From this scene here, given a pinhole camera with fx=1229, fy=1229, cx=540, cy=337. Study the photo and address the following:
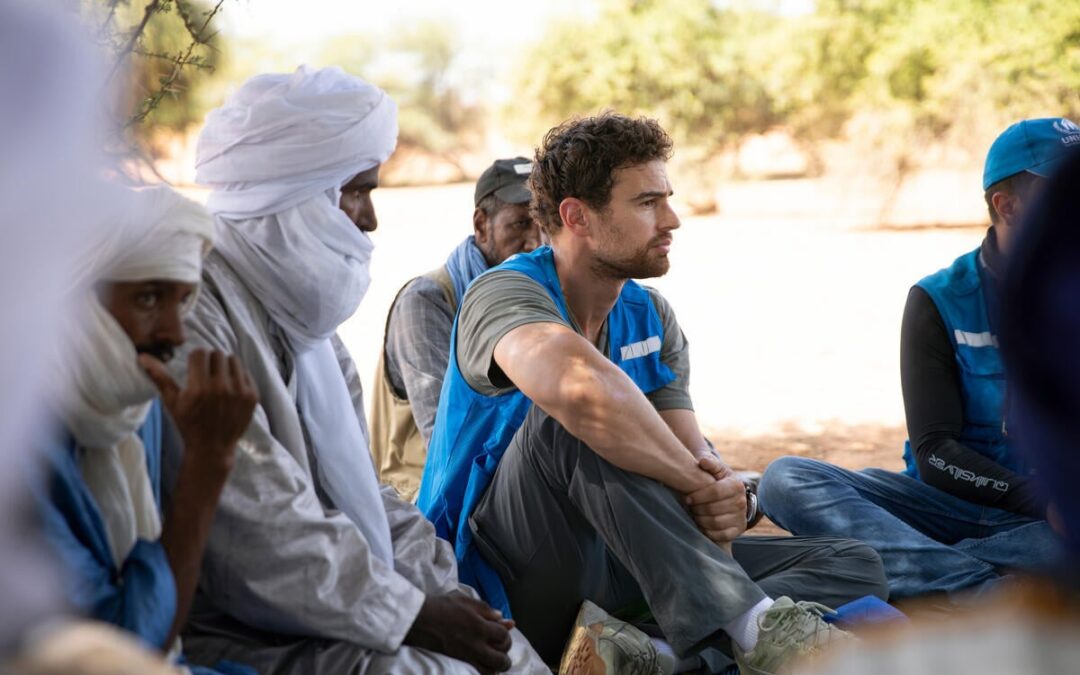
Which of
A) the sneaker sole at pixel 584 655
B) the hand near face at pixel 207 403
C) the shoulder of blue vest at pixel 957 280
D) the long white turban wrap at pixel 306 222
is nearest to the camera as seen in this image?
the hand near face at pixel 207 403

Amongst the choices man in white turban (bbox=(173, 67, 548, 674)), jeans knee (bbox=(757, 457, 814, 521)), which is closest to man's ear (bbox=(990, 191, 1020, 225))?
jeans knee (bbox=(757, 457, 814, 521))

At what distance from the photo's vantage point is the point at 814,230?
742 inches

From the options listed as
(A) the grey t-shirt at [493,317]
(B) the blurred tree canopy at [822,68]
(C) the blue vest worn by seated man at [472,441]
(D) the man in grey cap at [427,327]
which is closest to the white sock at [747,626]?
(C) the blue vest worn by seated man at [472,441]

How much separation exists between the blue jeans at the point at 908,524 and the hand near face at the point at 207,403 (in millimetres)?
2695

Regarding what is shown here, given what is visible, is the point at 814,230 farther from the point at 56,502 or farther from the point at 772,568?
the point at 56,502

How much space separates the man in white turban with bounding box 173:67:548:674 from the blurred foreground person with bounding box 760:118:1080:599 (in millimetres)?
1625

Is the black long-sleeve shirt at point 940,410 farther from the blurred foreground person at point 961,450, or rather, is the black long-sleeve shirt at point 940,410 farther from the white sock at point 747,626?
the white sock at point 747,626

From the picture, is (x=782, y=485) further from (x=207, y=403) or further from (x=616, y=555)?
(x=207, y=403)

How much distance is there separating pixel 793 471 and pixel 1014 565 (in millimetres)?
819

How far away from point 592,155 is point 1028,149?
1.49m

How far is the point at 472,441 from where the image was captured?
389 centimetres

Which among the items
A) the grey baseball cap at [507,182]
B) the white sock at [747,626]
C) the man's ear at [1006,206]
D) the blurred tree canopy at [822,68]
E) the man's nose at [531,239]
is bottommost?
the white sock at [747,626]

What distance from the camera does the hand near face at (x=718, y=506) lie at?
135 inches

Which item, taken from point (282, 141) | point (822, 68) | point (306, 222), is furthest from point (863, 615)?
point (822, 68)
